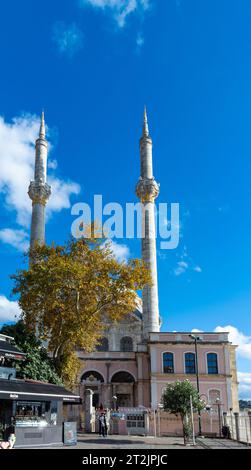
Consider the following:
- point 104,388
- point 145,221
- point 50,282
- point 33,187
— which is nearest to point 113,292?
point 50,282

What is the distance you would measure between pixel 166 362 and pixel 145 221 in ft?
44.9

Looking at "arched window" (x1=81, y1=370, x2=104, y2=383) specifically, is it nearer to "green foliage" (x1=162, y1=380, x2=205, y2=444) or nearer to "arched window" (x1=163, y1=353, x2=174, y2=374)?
"arched window" (x1=163, y1=353, x2=174, y2=374)

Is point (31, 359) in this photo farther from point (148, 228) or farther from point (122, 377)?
point (148, 228)

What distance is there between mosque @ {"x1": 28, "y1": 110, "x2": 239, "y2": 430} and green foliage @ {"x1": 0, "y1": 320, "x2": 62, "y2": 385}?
9609 millimetres

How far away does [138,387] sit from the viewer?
39.7 meters

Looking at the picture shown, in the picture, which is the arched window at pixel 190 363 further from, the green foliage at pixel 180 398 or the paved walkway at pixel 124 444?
the paved walkway at pixel 124 444

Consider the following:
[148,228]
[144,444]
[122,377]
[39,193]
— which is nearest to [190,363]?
[122,377]

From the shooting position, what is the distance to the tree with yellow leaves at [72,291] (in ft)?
84.9

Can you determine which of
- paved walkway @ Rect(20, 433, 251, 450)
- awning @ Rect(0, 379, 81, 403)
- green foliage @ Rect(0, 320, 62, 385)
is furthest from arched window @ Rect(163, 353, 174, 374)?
awning @ Rect(0, 379, 81, 403)

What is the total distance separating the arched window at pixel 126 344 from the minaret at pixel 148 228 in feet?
14.9

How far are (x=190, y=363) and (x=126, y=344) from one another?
10.1 m

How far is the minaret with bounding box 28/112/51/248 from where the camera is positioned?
4741cm

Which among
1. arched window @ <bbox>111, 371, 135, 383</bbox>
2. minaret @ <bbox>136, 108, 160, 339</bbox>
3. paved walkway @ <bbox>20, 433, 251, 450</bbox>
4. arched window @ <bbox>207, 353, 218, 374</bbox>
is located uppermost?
minaret @ <bbox>136, 108, 160, 339</bbox>
